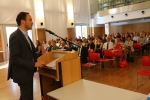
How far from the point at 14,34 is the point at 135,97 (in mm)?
1564

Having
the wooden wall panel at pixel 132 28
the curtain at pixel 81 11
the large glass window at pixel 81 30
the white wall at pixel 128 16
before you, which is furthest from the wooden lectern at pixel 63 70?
the wooden wall panel at pixel 132 28

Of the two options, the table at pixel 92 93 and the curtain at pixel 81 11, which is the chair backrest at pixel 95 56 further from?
the curtain at pixel 81 11

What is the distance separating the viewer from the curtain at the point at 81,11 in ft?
41.5

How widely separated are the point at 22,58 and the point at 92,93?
944mm

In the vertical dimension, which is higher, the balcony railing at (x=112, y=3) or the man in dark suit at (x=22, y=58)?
the balcony railing at (x=112, y=3)

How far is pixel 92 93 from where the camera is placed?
1.71 meters

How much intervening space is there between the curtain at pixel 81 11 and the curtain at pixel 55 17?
125cm

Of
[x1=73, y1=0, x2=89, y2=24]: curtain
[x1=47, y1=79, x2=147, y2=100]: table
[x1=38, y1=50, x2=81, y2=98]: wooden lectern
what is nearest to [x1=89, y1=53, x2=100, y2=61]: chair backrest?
[x1=38, y1=50, x2=81, y2=98]: wooden lectern

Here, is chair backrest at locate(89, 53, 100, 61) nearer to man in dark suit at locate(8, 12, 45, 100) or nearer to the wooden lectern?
the wooden lectern

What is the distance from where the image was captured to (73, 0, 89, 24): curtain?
12.6 meters

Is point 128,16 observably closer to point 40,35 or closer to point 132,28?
point 132,28

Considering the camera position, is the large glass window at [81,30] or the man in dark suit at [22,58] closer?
the man in dark suit at [22,58]

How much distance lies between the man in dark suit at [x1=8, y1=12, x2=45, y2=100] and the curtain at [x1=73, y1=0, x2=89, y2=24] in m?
11.1

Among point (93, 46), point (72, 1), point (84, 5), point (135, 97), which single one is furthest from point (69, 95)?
point (84, 5)
